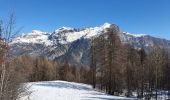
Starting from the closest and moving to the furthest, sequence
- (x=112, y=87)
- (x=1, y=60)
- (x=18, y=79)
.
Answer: (x=1, y=60), (x=18, y=79), (x=112, y=87)

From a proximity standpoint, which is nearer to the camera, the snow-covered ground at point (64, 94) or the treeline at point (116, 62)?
the snow-covered ground at point (64, 94)

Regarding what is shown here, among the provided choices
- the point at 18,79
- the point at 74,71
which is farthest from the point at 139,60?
the point at 74,71

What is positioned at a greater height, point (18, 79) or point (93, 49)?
point (93, 49)

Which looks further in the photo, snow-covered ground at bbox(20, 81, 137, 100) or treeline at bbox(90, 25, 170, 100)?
treeline at bbox(90, 25, 170, 100)

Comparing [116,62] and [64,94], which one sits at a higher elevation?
[116,62]

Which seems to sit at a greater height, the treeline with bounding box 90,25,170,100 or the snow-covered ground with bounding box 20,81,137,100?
the treeline with bounding box 90,25,170,100

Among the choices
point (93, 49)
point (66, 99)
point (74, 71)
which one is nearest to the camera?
point (66, 99)

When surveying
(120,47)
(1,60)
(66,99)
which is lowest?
(66,99)

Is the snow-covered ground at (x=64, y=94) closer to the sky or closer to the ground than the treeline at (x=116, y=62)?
closer to the ground

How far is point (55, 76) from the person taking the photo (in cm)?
11388

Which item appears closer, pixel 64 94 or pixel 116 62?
pixel 64 94

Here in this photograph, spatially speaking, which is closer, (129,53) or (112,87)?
(112,87)

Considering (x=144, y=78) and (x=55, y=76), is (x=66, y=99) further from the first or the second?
(x=55, y=76)

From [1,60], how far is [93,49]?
160 feet
